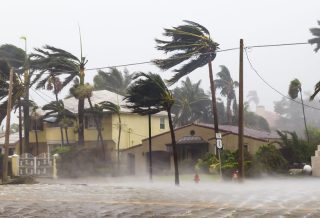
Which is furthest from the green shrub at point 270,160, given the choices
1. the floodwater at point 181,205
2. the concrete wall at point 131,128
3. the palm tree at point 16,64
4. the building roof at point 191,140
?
the palm tree at point 16,64

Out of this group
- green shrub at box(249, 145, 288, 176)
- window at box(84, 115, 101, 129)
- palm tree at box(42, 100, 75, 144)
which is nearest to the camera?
green shrub at box(249, 145, 288, 176)

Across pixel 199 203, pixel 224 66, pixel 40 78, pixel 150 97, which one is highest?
pixel 224 66

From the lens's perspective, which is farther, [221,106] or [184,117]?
[221,106]

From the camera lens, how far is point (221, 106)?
246 ft

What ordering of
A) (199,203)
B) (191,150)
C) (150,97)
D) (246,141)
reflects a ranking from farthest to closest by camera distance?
(191,150)
(246,141)
(150,97)
(199,203)

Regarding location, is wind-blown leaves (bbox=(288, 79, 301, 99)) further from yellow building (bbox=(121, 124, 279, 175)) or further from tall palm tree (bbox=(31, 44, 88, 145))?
tall palm tree (bbox=(31, 44, 88, 145))

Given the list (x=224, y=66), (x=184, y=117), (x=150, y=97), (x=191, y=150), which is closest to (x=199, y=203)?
(x=150, y=97)

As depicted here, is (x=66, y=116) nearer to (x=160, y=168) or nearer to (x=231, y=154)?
(x=160, y=168)

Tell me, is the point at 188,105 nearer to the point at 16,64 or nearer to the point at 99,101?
the point at 99,101

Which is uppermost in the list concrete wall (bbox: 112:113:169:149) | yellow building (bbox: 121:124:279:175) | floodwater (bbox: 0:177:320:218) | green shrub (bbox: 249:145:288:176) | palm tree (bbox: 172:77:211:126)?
palm tree (bbox: 172:77:211:126)

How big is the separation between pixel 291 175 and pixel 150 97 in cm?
985

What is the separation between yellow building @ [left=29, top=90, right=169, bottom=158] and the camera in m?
42.1

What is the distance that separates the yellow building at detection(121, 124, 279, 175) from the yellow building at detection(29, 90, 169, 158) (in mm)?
2406

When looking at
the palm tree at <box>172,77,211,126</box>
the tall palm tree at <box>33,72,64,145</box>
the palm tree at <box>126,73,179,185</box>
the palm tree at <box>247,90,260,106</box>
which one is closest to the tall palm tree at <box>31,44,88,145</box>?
the tall palm tree at <box>33,72,64,145</box>
